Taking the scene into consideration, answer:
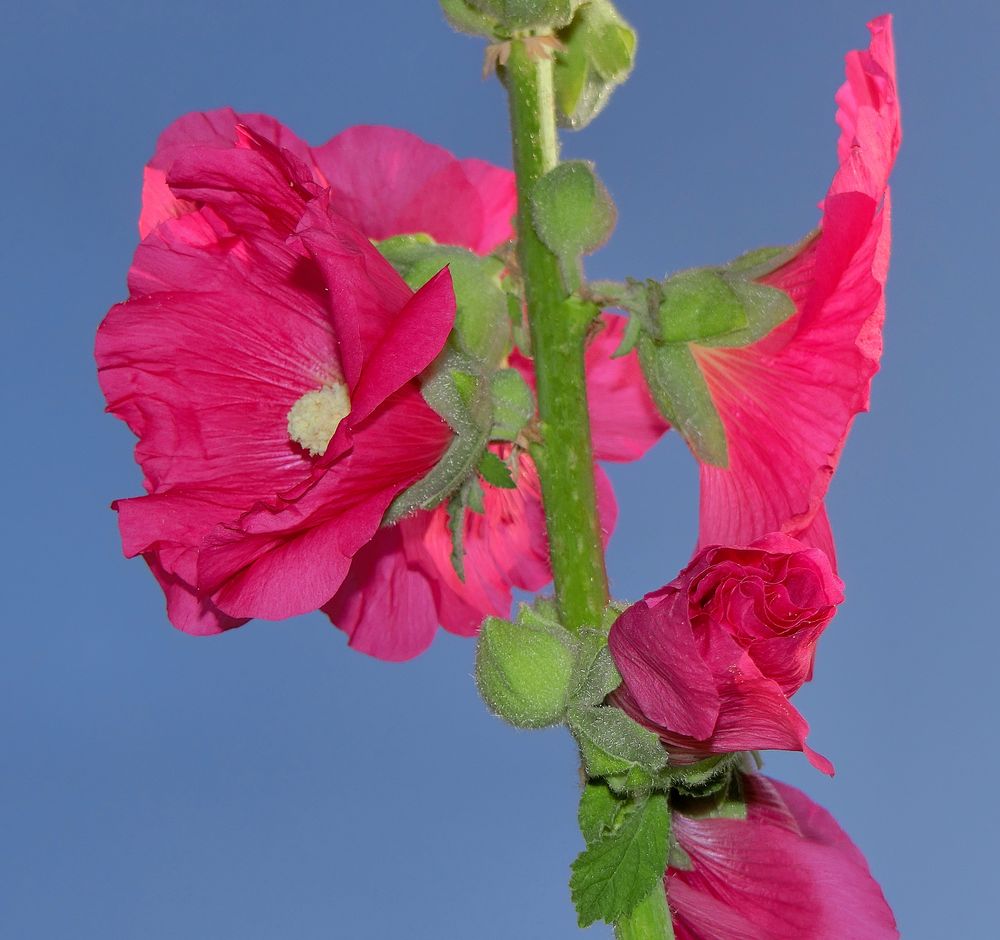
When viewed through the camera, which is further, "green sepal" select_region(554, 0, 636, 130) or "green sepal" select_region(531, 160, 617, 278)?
"green sepal" select_region(554, 0, 636, 130)

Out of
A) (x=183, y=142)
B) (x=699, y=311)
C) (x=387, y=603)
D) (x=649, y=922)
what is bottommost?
(x=649, y=922)

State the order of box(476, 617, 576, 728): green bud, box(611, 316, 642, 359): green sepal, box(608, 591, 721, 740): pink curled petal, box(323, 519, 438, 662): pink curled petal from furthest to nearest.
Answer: box(323, 519, 438, 662): pink curled petal → box(611, 316, 642, 359): green sepal → box(476, 617, 576, 728): green bud → box(608, 591, 721, 740): pink curled petal

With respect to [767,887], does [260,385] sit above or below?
above

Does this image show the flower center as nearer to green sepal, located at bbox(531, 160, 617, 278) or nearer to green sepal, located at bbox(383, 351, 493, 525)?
green sepal, located at bbox(383, 351, 493, 525)

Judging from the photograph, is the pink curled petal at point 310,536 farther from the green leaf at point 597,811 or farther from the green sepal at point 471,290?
the green leaf at point 597,811

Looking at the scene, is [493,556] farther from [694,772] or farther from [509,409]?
[694,772]

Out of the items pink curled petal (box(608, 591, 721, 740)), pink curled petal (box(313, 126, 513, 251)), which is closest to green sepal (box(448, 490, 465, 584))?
pink curled petal (box(608, 591, 721, 740))

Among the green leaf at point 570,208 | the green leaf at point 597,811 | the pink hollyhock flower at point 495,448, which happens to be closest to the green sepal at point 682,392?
the green leaf at point 570,208

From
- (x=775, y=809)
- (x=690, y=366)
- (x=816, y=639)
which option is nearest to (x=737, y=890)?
(x=775, y=809)

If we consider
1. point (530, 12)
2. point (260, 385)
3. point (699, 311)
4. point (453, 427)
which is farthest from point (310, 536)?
point (530, 12)
